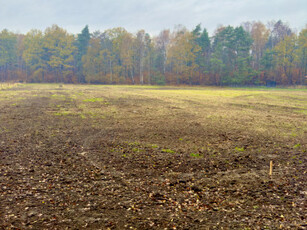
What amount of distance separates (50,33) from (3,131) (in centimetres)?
6926

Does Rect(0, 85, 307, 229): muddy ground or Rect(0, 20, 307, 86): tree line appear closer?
Rect(0, 85, 307, 229): muddy ground

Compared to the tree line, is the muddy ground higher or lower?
lower

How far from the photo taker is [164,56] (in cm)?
7288

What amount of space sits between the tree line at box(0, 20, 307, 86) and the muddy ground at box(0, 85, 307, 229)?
170 ft

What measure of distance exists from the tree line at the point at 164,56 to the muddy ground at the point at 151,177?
170ft

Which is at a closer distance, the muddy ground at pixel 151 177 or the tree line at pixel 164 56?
the muddy ground at pixel 151 177

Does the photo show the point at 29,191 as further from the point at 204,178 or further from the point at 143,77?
the point at 143,77

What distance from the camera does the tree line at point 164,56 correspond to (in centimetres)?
5653

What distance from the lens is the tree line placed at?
5653 centimetres

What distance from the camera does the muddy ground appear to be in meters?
4.06

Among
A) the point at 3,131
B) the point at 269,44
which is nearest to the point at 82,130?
the point at 3,131

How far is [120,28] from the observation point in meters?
65.9

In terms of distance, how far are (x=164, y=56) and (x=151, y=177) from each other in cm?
7016

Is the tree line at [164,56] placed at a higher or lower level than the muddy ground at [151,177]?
higher
